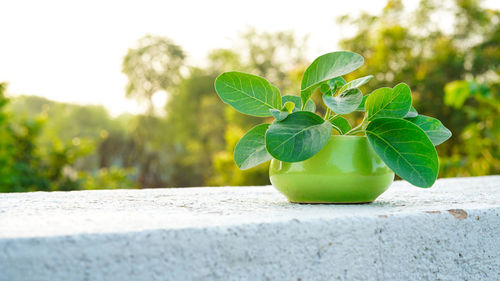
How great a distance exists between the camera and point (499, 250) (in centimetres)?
74

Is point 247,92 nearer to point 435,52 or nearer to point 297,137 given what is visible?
point 297,137

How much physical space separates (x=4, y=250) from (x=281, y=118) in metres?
0.47

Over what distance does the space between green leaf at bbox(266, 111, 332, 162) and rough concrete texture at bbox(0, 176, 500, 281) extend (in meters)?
0.10

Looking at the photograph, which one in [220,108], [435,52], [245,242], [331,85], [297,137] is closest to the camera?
[245,242]

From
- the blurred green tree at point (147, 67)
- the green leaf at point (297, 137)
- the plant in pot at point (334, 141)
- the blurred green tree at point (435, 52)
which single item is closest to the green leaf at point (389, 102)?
the plant in pot at point (334, 141)

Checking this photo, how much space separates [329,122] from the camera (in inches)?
31.5

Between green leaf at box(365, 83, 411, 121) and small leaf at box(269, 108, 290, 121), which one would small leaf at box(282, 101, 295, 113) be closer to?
small leaf at box(269, 108, 290, 121)

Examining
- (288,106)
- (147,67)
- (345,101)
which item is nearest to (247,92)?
(288,106)

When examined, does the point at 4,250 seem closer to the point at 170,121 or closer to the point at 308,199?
the point at 308,199

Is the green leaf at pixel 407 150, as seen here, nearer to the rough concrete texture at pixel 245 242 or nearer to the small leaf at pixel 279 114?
the rough concrete texture at pixel 245 242

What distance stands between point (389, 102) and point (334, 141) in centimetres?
13

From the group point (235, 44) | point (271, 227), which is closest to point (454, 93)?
point (271, 227)

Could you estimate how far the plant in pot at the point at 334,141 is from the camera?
0.77m

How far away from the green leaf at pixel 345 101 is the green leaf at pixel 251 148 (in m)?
0.13
